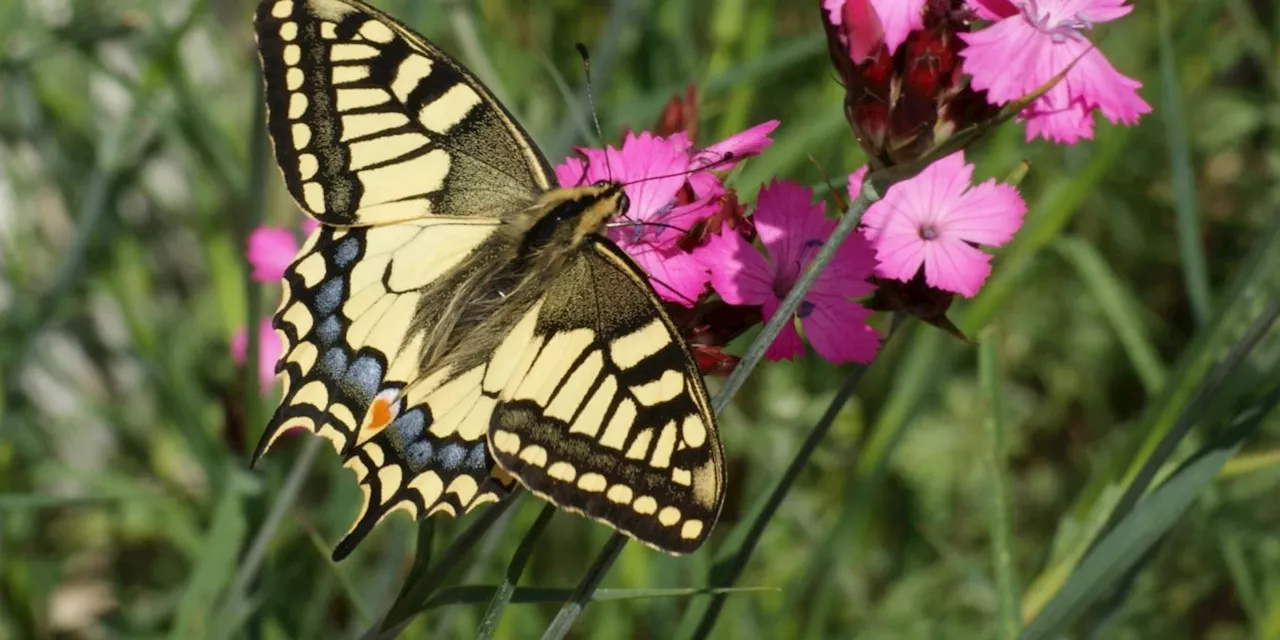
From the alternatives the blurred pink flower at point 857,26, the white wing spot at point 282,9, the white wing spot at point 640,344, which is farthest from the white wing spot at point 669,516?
the white wing spot at point 282,9

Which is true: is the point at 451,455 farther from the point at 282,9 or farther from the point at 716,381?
the point at 716,381

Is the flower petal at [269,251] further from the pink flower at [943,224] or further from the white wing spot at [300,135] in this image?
the pink flower at [943,224]

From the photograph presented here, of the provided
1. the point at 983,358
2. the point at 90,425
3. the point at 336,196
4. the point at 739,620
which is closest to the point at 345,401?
the point at 336,196

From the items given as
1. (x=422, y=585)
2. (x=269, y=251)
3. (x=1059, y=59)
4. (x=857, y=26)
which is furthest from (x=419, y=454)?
(x=269, y=251)

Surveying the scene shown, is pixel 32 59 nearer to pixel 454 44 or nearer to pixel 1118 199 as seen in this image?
pixel 454 44

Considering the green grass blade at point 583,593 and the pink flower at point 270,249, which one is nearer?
the green grass blade at point 583,593

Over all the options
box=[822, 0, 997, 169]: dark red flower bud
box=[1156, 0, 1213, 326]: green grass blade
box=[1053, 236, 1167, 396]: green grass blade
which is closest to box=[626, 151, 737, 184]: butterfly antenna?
box=[822, 0, 997, 169]: dark red flower bud

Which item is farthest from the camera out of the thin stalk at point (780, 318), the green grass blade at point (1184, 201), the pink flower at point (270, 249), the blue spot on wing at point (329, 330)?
the pink flower at point (270, 249)
